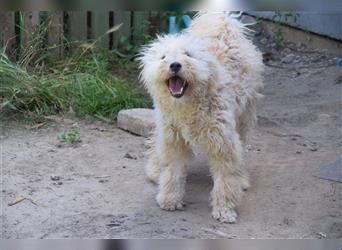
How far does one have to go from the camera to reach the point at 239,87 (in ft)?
10.3

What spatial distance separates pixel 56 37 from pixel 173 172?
83.9 inches

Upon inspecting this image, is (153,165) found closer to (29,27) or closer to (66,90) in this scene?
(66,90)

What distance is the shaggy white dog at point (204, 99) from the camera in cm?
275

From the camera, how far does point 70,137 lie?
398cm

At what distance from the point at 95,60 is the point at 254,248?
156 inches

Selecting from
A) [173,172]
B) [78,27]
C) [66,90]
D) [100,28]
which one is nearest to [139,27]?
[100,28]

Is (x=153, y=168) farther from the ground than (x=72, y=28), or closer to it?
closer to it

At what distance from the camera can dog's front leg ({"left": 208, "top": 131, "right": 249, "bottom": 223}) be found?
2947 millimetres

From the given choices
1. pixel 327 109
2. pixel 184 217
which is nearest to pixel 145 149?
pixel 184 217

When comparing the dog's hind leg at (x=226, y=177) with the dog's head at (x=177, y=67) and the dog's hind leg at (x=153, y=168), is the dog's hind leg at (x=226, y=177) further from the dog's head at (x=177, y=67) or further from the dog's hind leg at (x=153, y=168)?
the dog's hind leg at (x=153, y=168)

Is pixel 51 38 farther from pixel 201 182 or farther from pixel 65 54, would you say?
pixel 201 182

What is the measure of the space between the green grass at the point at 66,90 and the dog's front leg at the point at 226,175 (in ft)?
5.13

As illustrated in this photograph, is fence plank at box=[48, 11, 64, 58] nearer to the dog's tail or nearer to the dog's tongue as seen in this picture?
the dog's tail

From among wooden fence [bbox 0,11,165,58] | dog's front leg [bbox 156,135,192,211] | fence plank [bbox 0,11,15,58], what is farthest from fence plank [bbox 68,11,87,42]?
dog's front leg [bbox 156,135,192,211]
